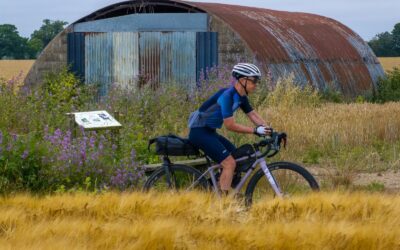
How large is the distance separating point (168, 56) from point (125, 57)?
1313 mm

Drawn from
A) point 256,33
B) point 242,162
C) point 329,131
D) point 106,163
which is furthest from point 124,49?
point 242,162

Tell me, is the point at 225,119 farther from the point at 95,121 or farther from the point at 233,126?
the point at 95,121

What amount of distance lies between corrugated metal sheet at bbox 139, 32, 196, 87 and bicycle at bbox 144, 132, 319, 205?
50.0 ft

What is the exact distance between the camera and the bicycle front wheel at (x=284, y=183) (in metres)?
10.6

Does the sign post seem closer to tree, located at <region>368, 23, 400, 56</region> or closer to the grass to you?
the grass

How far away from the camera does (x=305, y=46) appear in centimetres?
2845

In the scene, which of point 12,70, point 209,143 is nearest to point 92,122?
point 209,143

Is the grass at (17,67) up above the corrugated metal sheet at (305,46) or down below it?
below

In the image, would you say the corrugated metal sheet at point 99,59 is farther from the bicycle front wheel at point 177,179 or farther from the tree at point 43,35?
the tree at point 43,35

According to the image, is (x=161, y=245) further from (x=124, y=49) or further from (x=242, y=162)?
(x=124, y=49)

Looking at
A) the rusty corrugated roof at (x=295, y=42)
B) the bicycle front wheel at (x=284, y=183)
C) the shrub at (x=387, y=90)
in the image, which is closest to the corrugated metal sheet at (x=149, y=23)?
the rusty corrugated roof at (x=295, y=42)

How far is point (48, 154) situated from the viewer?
11727 mm

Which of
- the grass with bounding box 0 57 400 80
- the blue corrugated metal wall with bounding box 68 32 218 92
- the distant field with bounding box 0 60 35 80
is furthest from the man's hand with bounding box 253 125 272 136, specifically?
the grass with bounding box 0 57 400 80

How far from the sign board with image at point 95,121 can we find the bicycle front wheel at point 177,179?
6.71 ft
